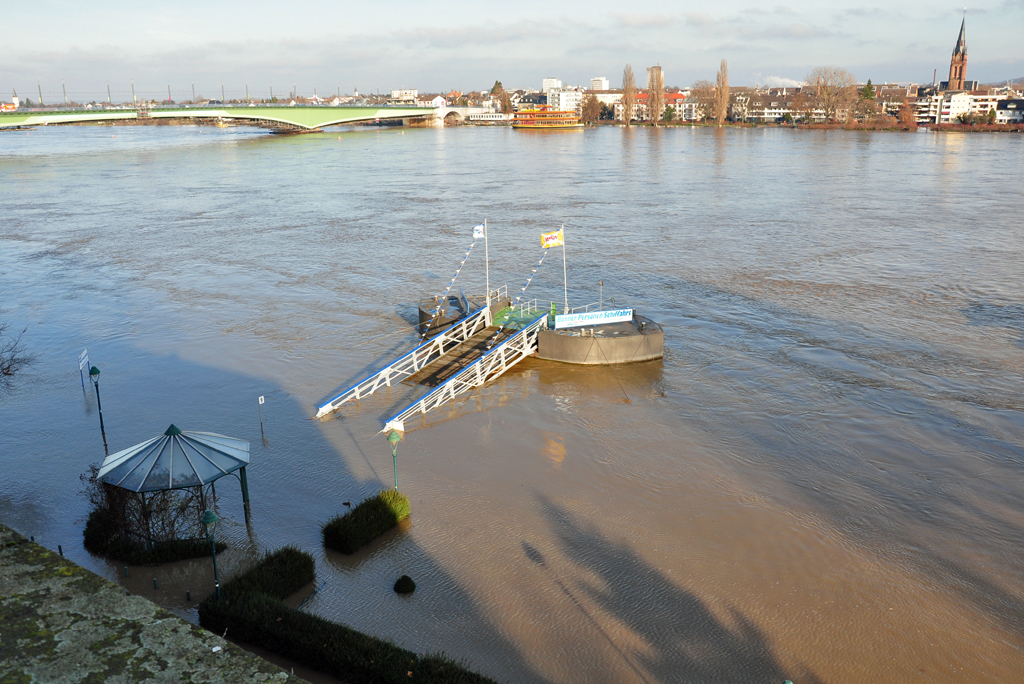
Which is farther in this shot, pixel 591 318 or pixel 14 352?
pixel 591 318

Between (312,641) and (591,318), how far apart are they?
14786 millimetres

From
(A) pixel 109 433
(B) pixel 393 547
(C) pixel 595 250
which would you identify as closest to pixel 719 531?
(B) pixel 393 547

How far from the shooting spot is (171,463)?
40.1 feet

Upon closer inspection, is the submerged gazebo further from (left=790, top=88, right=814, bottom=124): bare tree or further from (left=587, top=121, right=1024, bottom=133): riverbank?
(left=790, top=88, right=814, bottom=124): bare tree

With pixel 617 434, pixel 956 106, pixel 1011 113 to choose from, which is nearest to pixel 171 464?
pixel 617 434

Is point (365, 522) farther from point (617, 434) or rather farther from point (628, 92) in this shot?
point (628, 92)

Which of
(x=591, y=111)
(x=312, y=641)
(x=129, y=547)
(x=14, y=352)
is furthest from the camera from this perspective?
(x=591, y=111)

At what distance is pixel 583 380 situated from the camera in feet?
68.9

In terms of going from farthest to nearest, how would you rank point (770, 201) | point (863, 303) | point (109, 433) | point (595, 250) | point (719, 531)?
point (770, 201), point (595, 250), point (863, 303), point (109, 433), point (719, 531)

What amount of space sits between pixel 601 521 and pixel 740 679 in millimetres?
4323

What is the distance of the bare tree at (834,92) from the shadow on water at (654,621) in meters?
154

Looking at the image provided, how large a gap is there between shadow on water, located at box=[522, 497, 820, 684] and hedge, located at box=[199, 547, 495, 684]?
2678mm

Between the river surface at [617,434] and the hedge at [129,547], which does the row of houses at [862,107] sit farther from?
the hedge at [129,547]

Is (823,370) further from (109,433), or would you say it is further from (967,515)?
(109,433)
